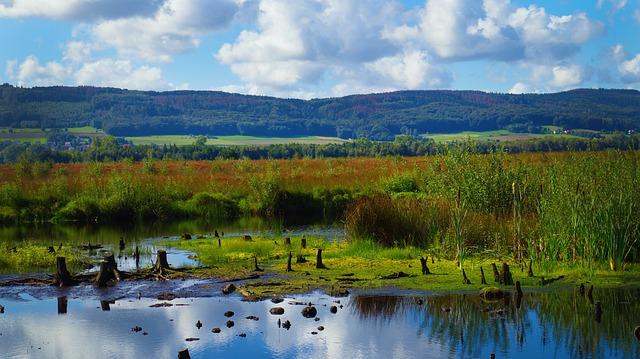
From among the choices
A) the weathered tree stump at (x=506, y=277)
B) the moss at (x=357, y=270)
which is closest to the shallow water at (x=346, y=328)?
the moss at (x=357, y=270)

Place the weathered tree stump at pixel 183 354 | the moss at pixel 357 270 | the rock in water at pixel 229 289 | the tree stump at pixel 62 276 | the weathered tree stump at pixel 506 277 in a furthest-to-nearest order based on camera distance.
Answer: the tree stump at pixel 62 276 < the moss at pixel 357 270 < the rock in water at pixel 229 289 < the weathered tree stump at pixel 506 277 < the weathered tree stump at pixel 183 354

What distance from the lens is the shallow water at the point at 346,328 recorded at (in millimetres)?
16328

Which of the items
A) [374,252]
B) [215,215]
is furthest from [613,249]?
[215,215]

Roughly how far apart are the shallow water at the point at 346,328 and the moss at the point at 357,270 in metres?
0.90

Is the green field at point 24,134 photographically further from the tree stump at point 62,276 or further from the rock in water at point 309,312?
the rock in water at point 309,312

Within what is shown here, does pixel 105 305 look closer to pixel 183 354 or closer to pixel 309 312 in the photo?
pixel 309 312

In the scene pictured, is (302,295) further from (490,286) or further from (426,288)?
(490,286)

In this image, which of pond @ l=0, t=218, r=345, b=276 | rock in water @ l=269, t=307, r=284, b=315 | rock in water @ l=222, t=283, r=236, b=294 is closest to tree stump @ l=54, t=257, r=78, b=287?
pond @ l=0, t=218, r=345, b=276

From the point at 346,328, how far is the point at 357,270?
5.87m

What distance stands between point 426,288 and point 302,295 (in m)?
3.26

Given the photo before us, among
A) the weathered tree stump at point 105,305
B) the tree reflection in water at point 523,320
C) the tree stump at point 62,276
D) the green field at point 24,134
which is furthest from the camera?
the green field at point 24,134

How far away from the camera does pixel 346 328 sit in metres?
17.6

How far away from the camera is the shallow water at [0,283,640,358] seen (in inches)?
643

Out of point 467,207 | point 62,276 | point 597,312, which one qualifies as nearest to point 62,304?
point 62,276
